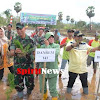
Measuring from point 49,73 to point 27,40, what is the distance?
31.8 inches

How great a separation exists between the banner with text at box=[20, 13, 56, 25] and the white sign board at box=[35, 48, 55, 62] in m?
4.51

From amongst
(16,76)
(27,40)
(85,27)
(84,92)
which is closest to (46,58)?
(27,40)

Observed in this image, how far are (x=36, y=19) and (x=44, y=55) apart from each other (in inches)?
205

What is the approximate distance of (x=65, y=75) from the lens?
5637mm

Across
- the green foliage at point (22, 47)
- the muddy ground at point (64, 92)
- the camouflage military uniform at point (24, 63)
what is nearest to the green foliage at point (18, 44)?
the green foliage at point (22, 47)

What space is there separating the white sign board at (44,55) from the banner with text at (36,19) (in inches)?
177

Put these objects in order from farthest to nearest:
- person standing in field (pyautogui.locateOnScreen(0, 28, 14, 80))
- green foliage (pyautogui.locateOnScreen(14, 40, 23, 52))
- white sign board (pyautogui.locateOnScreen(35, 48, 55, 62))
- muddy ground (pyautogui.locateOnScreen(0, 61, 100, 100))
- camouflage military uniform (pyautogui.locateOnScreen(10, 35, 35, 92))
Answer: person standing in field (pyautogui.locateOnScreen(0, 28, 14, 80))
muddy ground (pyautogui.locateOnScreen(0, 61, 100, 100))
camouflage military uniform (pyautogui.locateOnScreen(10, 35, 35, 92))
green foliage (pyautogui.locateOnScreen(14, 40, 23, 52))
white sign board (pyautogui.locateOnScreen(35, 48, 55, 62))

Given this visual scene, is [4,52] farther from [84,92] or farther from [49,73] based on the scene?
[84,92]

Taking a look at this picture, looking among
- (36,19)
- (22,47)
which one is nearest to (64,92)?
(22,47)

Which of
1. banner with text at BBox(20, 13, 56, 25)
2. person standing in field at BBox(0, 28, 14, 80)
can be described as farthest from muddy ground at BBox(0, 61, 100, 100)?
banner with text at BBox(20, 13, 56, 25)

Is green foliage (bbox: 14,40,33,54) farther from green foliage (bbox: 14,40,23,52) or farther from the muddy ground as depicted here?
the muddy ground

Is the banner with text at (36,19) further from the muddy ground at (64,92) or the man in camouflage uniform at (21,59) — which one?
the man in camouflage uniform at (21,59)

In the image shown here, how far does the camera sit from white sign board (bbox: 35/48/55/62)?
9.36ft

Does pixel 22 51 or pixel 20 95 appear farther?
pixel 20 95
